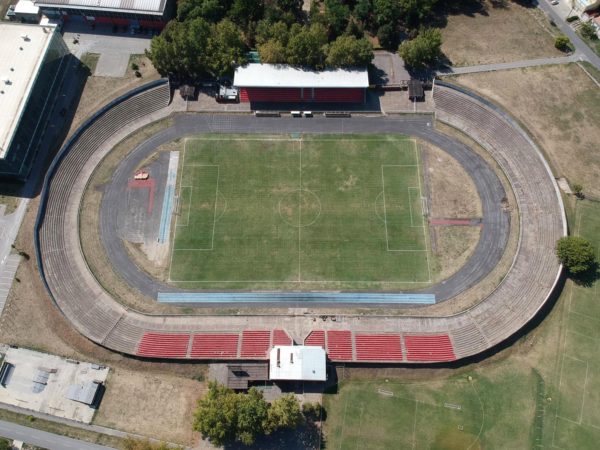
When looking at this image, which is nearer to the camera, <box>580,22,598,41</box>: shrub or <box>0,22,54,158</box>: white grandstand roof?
<box>0,22,54,158</box>: white grandstand roof

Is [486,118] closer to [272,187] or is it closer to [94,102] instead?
[272,187]

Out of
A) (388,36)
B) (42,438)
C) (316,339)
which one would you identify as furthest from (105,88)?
(316,339)

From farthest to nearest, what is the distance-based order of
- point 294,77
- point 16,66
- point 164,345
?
point 294,77, point 16,66, point 164,345

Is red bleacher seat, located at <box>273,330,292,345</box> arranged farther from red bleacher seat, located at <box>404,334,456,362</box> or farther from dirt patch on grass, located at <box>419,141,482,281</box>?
dirt patch on grass, located at <box>419,141,482,281</box>

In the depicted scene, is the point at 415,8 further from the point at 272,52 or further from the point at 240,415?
the point at 240,415

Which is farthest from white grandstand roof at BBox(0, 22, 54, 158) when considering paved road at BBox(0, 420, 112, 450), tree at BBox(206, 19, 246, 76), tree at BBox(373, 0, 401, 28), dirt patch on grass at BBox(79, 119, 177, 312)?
tree at BBox(373, 0, 401, 28)

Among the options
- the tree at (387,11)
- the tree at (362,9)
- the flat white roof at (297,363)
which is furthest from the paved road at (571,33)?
the flat white roof at (297,363)
